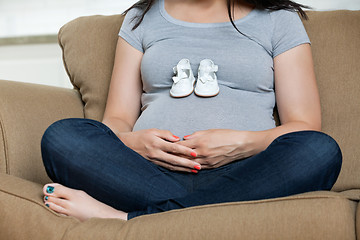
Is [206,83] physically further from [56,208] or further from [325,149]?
[56,208]

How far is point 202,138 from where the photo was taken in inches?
42.2

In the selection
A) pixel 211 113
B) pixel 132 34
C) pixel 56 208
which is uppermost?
pixel 132 34

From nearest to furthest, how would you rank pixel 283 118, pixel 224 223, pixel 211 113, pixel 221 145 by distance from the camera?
pixel 224 223
pixel 221 145
pixel 211 113
pixel 283 118

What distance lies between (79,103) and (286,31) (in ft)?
2.40

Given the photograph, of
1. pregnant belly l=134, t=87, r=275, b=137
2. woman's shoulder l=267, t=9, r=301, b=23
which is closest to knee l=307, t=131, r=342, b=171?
pregnant belly l=134, t=87, r=275, b=137

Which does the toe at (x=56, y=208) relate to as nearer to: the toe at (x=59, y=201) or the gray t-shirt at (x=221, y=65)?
the toe at (x=59, y=201)

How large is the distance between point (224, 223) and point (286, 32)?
0.74 metres

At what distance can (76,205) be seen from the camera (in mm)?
923

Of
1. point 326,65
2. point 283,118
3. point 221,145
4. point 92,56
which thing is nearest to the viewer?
point 221,145

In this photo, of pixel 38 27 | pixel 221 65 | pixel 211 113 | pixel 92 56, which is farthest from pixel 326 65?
pixel 38 27

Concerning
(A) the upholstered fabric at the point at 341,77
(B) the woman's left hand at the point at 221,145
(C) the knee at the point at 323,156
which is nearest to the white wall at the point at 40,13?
(A) the upholstered fabric at the point at 341,77

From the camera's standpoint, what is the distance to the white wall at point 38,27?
7.24 feet

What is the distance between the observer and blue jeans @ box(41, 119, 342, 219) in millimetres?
904

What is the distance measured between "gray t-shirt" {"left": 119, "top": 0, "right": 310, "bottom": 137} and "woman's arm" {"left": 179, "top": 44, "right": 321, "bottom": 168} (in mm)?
32
